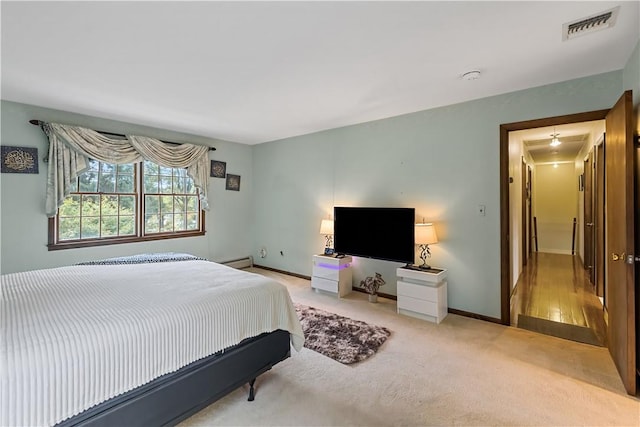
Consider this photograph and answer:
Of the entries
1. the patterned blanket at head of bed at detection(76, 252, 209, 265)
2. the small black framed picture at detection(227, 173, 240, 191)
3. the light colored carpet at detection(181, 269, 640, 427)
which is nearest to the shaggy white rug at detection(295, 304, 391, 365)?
the light colored carpet at detection(181, 269, 640, 427)

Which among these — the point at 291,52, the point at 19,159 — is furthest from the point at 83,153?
the point at 291,52

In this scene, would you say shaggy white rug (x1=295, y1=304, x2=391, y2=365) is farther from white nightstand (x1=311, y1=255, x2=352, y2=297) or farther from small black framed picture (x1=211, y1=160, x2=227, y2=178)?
small black framed picture (x1=211, y1=160, x2=227, y2=178)

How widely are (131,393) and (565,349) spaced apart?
339 centimetres

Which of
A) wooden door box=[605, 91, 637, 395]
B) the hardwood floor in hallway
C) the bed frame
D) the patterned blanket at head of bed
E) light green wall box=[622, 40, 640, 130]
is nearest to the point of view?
the bed frame

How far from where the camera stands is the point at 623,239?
207cm

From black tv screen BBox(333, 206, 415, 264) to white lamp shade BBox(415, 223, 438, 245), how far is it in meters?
0.08

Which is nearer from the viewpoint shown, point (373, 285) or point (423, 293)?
point (423, 293)

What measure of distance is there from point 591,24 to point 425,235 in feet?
7.27

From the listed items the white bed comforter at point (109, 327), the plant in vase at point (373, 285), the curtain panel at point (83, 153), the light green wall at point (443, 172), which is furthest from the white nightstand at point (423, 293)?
the curtain panel at point (83, 153)

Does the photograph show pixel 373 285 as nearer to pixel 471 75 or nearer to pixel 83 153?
pixel 471 75

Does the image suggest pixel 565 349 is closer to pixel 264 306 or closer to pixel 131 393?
pixel 264 306

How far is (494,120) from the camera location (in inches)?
128

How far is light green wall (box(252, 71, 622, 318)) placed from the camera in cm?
309

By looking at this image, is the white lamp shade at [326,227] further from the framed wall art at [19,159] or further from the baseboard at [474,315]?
the framed wall art at [19,159]
